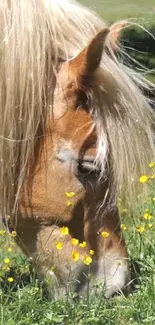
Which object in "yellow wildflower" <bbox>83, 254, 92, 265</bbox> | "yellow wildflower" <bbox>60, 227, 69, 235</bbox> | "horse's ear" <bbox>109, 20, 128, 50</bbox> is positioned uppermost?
"horse's ear" <bbox>109, 20, 128, 50</bbox>

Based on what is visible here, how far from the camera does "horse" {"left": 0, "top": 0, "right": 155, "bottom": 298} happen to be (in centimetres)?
255

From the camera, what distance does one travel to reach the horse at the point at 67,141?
100 inches

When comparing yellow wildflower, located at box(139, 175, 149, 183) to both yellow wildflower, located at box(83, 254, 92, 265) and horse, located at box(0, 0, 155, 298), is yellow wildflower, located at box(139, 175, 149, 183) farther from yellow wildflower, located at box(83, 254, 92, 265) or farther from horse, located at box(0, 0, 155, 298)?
yellow wildflower, located at box(83, 254, 92, 265)

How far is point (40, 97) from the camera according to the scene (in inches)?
101

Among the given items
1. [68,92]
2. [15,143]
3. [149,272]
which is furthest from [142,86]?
[149,272]

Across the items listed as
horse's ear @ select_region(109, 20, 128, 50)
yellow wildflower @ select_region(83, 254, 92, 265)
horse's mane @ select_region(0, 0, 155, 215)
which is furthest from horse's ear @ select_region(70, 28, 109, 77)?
yellow wildflower @ select_region(83, 254, 92, 265)

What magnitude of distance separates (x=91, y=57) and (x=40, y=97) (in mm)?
265

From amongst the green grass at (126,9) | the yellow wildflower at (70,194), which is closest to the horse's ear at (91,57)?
the yellow wildflower at (70,194)

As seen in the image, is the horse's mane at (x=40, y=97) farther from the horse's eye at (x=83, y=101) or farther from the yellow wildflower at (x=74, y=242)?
the yellow wildflower at (x=74, y=242)

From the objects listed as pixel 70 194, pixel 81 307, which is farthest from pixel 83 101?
pixel 81 307

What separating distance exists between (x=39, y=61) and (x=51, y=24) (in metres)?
0.17

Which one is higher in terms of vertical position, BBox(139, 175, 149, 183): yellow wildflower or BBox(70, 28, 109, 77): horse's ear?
BBox(70, 28, 109, 77): horse's ear

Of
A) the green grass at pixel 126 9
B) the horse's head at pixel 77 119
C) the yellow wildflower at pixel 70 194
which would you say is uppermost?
the horse's head at pixel 77 119

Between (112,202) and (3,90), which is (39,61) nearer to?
(3,90)
